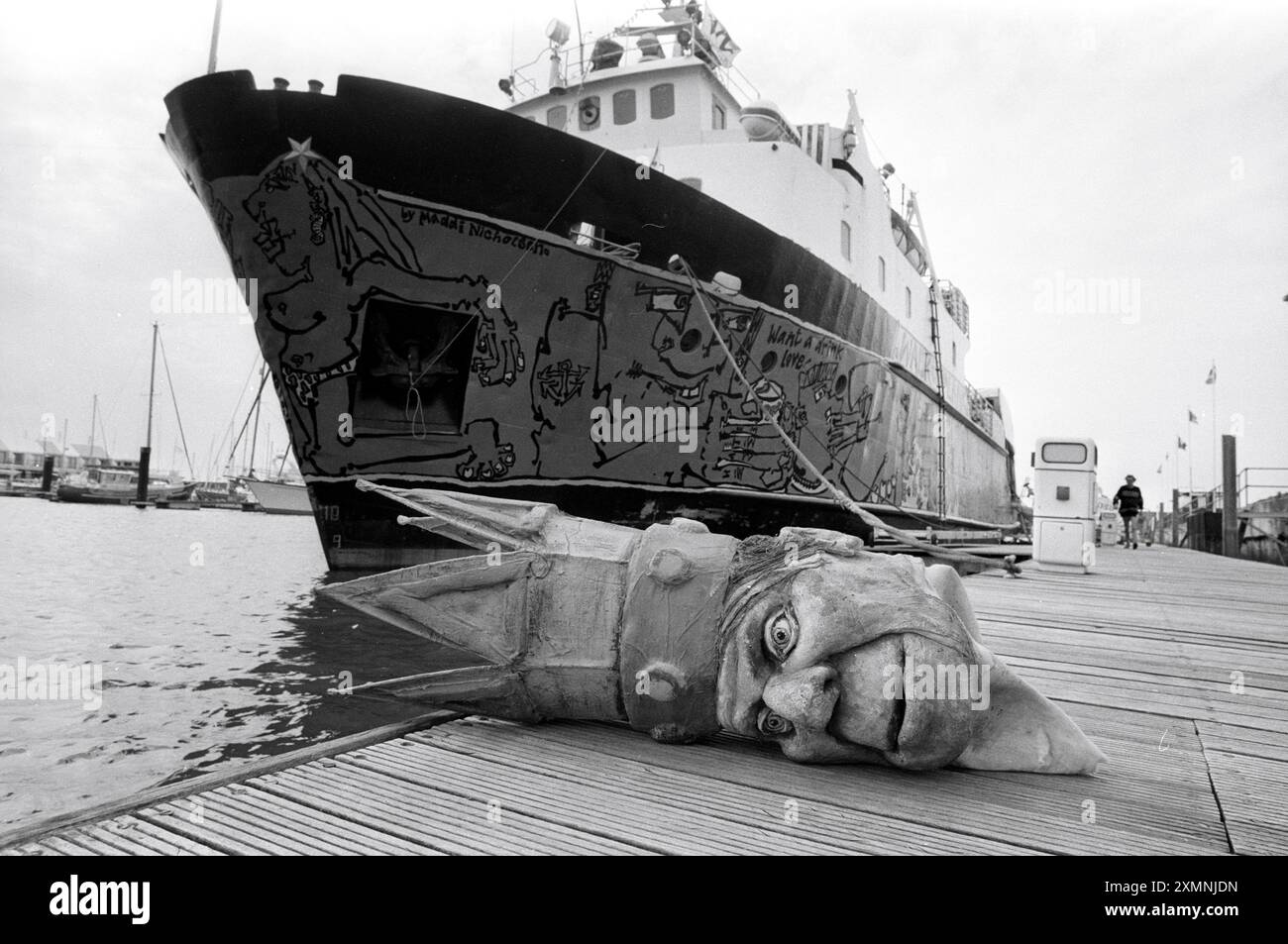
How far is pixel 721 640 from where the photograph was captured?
180cm

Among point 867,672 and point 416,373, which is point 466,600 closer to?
point 867,672

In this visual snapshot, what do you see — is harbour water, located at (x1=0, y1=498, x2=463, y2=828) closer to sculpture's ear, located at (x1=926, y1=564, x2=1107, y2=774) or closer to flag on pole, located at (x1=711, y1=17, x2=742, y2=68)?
sculpture's ear, located at (x1=926, y1=564, x2=1107, y2=774)

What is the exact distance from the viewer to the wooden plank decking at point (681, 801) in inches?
56.1

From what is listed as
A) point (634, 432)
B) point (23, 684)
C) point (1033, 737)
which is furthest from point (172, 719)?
point (634, 432)

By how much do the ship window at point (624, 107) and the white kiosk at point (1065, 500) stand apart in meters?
8.19

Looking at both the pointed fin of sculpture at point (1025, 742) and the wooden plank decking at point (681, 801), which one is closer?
the wooden plank decking at point (681, 801)

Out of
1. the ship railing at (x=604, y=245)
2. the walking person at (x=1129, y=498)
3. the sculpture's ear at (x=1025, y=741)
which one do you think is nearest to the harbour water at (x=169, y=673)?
the sculpture's ear at (x=1025, y=741)

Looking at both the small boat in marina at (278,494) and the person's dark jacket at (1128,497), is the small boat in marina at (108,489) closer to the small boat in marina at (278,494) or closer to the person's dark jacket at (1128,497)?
the small boat in marina at (278,494)

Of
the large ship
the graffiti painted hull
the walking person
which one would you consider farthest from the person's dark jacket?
the graffiti painted hull

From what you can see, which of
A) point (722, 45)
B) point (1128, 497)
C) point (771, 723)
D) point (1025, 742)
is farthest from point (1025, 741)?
point (1128, 497)

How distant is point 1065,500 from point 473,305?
21.2 ft
